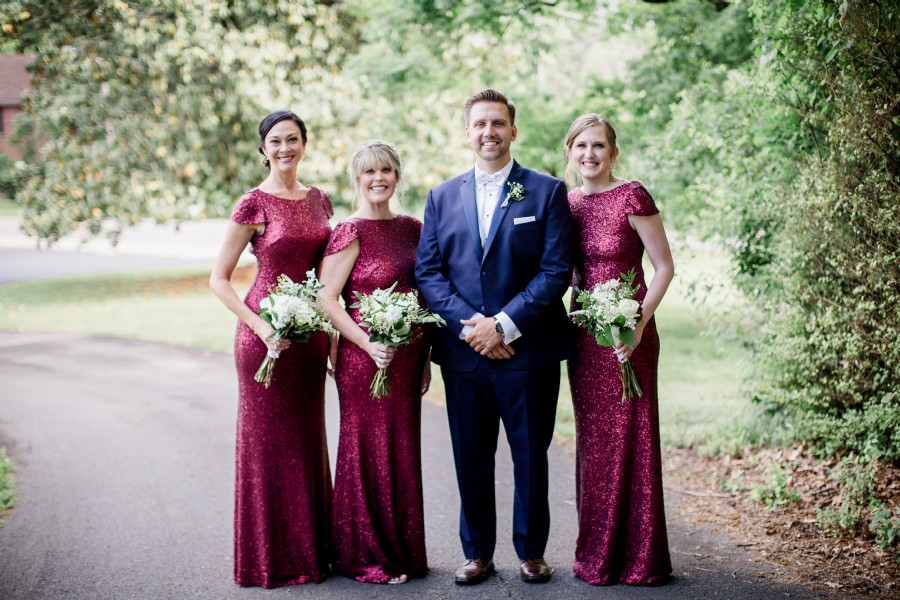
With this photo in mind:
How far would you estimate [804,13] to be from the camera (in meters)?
5.38

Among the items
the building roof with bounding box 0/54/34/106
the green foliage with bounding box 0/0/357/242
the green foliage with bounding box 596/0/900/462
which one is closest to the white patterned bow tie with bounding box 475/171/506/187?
the green foliage with bounding box 596/0/900/462

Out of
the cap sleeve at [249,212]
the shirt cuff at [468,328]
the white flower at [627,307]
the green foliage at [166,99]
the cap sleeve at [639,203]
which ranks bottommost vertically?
the shirt cuff at [468,328]

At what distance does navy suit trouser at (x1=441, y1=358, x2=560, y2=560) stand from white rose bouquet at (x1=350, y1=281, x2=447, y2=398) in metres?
0.42

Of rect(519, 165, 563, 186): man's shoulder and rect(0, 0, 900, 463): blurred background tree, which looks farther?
rect(0, 0, 900, 463): blurred background tree

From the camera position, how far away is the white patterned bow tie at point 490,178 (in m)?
4.36

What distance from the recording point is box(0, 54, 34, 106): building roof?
77.4ft

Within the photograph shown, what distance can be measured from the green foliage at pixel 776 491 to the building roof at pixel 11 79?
927 inches

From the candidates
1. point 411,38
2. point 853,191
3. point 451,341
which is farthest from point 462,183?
point 411,38

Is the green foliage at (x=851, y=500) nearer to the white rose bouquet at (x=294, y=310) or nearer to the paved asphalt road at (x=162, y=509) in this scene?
the paved asphalt road at (x=162, y=509)

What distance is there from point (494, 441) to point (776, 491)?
241 centimetres

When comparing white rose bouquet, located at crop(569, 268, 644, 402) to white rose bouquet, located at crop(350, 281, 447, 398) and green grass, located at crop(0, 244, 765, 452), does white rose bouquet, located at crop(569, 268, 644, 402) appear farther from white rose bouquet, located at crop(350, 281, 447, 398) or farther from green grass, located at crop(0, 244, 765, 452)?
green grass, located at crop(0, 244, 765, 452)

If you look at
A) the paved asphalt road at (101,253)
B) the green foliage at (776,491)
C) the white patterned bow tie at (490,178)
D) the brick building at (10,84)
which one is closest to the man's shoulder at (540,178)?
the white patterned bow tie at (490,178)

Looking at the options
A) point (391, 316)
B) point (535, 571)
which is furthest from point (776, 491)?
point (391, 316)

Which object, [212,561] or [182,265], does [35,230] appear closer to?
[182,265]
